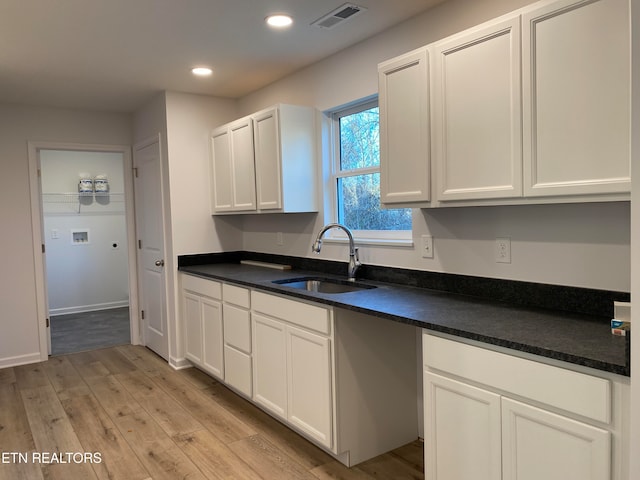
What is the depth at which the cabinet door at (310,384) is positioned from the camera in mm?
2430

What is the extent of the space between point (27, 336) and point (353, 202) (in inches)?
129

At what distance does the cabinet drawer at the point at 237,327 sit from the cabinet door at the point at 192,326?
51 centimetres

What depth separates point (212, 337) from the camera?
→ 3637 millimetres

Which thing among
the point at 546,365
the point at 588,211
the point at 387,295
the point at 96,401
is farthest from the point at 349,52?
the point at 96,401

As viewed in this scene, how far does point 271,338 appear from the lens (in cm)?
288

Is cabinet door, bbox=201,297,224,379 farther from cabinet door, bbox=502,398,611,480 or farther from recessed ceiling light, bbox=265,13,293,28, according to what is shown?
cabinet door, bbox=502,398,611,480

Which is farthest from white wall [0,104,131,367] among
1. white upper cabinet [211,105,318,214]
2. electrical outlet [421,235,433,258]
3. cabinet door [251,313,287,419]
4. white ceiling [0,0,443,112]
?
electrical outlet [421,235,433,258]

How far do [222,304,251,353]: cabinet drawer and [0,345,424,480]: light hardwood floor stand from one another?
43 centimetres

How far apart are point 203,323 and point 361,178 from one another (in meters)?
1.67

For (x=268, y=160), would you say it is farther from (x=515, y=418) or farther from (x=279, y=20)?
(x=515, y=418)

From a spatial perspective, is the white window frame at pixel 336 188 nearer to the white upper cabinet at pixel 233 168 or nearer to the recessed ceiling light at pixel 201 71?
the white upper cabinet at pixel 233 168

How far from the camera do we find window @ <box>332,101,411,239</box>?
9.89ft

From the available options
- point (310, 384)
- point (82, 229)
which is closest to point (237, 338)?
point (310, 384)

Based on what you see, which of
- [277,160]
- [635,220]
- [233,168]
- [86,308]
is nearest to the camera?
[635,220]
